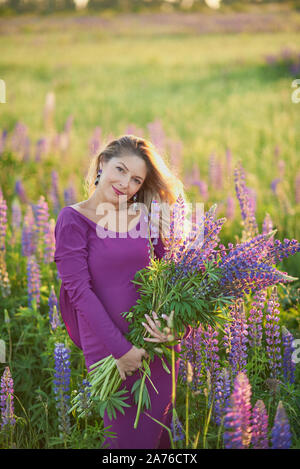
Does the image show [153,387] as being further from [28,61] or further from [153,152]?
[28,61]

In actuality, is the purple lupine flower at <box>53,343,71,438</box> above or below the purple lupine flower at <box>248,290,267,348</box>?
below

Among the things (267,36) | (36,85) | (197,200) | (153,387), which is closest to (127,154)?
(153,387)

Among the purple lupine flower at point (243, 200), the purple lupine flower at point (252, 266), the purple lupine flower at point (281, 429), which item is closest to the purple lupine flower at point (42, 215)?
the purple lupine flower at point (243, 200)

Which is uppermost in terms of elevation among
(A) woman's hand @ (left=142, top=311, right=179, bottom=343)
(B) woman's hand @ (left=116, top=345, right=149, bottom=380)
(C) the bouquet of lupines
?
(C) the bouquet of lupines

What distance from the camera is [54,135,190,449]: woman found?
2.09 meters

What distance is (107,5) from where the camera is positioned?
413 inches

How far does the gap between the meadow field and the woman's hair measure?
287mm

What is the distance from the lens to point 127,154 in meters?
2.33

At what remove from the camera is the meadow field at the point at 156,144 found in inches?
93.0

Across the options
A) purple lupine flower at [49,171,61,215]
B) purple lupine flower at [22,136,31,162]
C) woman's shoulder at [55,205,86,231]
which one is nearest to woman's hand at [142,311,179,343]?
woman's shoulder at [55,205,86,231]

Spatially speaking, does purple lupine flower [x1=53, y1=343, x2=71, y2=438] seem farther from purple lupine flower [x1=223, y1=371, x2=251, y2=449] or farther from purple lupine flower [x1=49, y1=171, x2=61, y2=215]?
purple lupine flower [x1=49, y1=171, x2=61, y2=215]

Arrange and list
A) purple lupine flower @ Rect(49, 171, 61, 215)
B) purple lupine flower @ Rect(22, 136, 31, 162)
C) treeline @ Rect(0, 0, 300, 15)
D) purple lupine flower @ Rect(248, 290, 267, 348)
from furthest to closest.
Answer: treeline @ Rect(0, 0, 300, 15), purple lupine flower @ Rect(22, 136, 31, 162), purple lupine flower @ Rect(49, 171, 61, 215), purple lupine flower @ Rect(248, 290, 267, 348)

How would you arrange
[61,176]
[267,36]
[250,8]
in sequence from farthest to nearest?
[267,36] → [250,8] → [61,176]

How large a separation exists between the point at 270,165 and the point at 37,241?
3.80 metres
